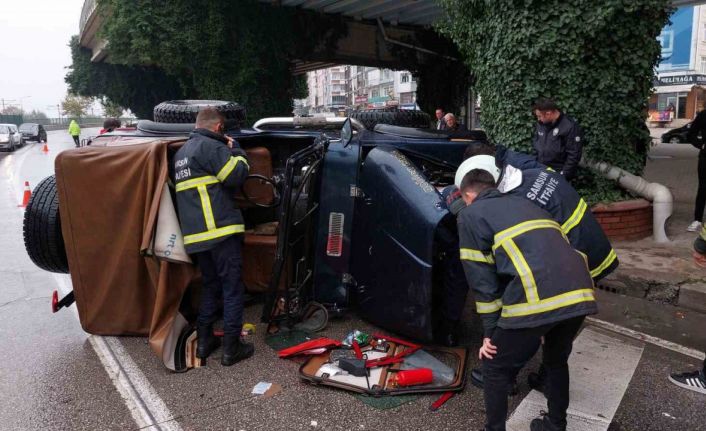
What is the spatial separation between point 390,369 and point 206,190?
5.80ft

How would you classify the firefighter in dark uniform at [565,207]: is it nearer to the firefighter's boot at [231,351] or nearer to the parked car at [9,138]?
the firefighter's boot at [231,351]

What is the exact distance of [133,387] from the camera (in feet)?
11.6

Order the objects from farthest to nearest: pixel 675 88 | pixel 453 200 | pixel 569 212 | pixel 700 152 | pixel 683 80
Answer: pixel 675 88, pixel 683 80, pixel 700 152, pixel 453 200, pixel 569 212

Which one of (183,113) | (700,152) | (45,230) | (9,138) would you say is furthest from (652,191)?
(9,138)

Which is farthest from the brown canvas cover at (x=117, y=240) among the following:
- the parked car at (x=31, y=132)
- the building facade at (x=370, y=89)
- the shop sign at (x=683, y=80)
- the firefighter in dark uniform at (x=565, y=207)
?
the building facade at (x=370, y=89)

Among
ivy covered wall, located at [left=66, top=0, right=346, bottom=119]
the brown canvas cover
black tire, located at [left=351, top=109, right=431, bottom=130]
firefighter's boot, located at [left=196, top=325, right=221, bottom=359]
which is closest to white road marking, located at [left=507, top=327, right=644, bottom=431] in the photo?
firefighter's boot, located at [left=196, top=325, right=221, bottom=359]

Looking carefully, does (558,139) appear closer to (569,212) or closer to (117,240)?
(569,212)

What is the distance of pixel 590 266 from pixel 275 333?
2.46 metres

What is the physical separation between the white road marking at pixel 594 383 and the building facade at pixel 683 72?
123ft

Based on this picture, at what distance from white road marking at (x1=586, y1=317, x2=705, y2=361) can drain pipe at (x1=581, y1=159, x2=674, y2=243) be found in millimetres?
2239

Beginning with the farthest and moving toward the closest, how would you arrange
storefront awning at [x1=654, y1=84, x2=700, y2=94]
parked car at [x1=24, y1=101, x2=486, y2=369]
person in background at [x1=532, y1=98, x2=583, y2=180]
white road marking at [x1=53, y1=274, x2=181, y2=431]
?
storefront awning at [x1=654, y1=84, x2=700, y2=94]
person in background at [x1=532, y1=98, x2=583, y2=180]
parked car at [x1=24, y1=101, x2=486, y2=369]
white road marking at [x1=53, y1=274, x2=181, y2=431]

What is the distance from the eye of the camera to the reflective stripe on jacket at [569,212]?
2980 millimetres

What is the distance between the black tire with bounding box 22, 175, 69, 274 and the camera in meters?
4.52

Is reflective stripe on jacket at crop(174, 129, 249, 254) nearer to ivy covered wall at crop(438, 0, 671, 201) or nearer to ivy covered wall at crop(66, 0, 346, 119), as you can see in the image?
ivy covered wall at crop(438, 0, 671, 201)
